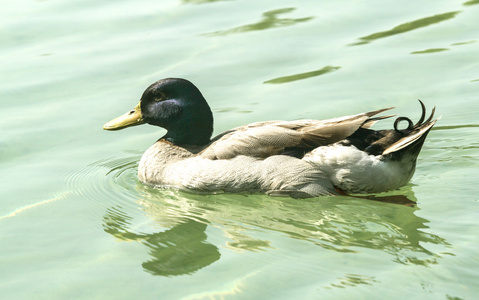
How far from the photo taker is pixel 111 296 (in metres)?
5.35

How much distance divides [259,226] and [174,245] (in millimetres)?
693

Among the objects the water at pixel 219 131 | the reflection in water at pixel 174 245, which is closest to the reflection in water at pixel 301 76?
the water at pixel 219 131

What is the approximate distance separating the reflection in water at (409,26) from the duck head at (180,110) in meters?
3.66

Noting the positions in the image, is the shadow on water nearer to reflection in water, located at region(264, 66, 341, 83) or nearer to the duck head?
the duck head

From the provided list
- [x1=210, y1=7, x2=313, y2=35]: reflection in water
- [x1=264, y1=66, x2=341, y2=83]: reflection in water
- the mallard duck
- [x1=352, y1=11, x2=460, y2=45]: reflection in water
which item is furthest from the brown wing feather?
[x1=210, y1=7, x2=313, y2=35]: reflection in water

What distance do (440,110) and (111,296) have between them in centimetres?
464

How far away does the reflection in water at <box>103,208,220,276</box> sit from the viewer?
5.71m

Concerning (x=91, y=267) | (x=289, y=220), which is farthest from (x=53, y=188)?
(x=289, y=220)

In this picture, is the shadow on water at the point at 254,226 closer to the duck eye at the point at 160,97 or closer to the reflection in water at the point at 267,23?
the duck eye at the point at 160,97

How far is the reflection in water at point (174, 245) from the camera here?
571 centimetres

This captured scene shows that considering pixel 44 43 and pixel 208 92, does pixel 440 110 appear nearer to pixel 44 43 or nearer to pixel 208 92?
pixel 208 92

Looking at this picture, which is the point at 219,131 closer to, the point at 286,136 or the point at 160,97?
the point at 160,97

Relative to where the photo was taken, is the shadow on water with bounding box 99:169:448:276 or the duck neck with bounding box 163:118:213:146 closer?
the shadow on water with bounding box 99:169:448:276

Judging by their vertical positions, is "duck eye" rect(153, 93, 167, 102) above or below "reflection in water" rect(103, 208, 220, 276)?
above
